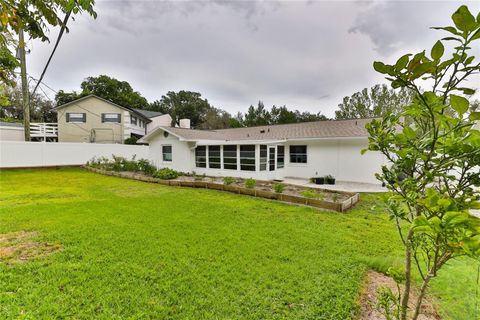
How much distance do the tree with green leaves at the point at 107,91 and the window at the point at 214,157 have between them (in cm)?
2526

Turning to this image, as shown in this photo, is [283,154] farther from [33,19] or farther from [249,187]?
[33,19]

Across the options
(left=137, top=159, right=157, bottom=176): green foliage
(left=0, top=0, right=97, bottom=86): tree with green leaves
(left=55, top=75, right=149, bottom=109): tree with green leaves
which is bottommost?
(left=137, top=159, right=157, bottom=176): green foliage

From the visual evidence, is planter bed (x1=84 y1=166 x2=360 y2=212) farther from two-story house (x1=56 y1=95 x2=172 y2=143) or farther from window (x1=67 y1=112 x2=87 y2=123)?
window (x1=67 y1=112 x2=87 y2=123)

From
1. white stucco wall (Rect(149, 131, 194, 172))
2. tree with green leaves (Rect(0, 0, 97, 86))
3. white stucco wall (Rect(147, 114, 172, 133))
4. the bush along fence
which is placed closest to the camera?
tree with green leaves (Rect(0, 0, 97, 86))

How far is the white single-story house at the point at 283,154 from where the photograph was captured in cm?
1173

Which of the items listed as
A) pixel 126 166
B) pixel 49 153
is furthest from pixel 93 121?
pixel 126 166

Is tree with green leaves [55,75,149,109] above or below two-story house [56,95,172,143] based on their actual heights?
above

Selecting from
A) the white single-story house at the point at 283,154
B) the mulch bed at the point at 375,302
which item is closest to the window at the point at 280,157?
the white single-story house at the point at 283,154

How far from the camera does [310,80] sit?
1560 cm

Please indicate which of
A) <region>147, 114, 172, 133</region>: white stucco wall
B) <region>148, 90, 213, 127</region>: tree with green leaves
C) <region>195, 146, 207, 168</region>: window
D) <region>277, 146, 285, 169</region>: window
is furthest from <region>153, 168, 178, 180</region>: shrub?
<region>148, 90, 213, 127</region>: tree with green leaves

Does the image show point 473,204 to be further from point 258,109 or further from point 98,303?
point 258,109

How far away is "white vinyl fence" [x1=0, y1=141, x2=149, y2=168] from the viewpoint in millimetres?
13859

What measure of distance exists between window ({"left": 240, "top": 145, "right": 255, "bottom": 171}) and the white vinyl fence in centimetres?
1288

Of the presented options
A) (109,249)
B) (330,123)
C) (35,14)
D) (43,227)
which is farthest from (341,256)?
(330,123)
